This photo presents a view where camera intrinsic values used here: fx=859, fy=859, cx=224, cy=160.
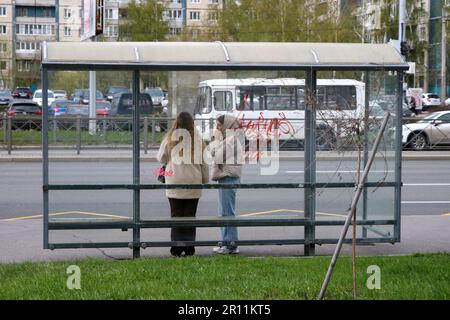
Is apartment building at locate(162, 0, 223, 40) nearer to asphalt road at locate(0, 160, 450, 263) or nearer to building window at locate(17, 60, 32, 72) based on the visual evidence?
building window at locate(17, 60, 32, 72)

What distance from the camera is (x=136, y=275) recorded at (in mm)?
8734

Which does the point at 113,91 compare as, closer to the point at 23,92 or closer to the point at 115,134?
the point at 115,134

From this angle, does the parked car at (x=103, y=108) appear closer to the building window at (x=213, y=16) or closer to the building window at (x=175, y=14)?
the building window at (x=213, y=16)

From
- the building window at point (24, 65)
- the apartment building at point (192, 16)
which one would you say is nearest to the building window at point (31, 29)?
the building window at point (24, 65)

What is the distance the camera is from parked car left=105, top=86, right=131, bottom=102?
10930 millimetres

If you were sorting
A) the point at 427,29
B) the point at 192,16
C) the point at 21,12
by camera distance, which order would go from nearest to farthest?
the point at 192,16 < the point at 427,29 < the point at 21,12

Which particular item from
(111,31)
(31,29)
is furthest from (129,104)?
(31,29)

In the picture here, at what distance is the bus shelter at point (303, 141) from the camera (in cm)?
1051

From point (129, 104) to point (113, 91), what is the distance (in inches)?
12.5

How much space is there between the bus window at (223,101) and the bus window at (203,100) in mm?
134

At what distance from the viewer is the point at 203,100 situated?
1124 centimetres

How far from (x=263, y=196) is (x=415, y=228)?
310 centimetres

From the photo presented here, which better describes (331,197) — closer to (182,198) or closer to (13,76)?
(182,198)

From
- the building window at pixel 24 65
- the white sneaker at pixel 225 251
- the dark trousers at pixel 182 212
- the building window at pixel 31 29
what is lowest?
the white sneaker at pixel 225 251
